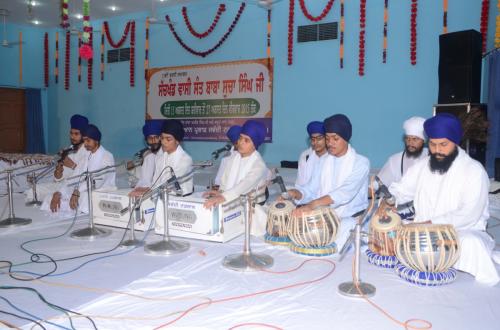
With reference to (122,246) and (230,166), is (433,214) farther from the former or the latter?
(122,246)

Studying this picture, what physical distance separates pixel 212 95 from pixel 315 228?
5.64 metres

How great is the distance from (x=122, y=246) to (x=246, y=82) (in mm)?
5011

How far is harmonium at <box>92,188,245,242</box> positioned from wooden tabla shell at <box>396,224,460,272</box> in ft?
4.39

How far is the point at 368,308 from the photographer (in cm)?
220

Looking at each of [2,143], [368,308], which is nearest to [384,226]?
[368,308]

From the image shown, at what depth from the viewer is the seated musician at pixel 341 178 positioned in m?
3.31

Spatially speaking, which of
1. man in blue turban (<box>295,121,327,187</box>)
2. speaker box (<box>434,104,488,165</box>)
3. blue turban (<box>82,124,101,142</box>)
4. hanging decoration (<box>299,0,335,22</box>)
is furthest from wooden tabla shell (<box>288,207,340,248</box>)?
hanging decoration (<box>299,0,335,22</box>)

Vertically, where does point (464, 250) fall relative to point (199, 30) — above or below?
below

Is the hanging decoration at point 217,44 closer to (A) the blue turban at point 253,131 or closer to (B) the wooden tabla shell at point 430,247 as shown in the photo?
(A) the blue turban at point 253,131

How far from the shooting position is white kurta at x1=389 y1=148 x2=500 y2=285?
8.45 ft

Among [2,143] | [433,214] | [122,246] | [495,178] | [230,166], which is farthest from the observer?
[2,143]

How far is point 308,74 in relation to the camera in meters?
7.31

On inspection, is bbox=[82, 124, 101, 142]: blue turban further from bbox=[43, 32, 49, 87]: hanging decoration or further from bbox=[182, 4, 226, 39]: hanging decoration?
bbox=[43, 32, 49, 87]: hanging decoration

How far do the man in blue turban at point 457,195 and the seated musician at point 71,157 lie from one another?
136 inches
